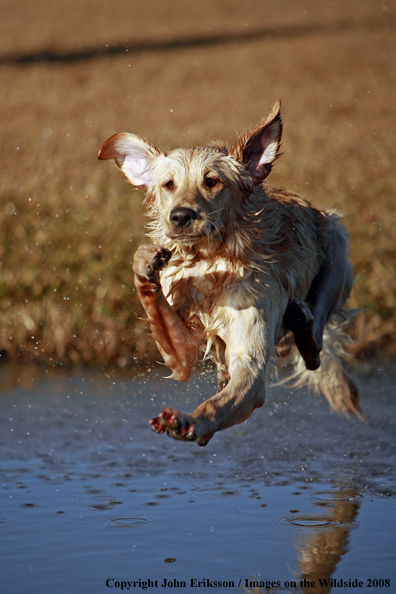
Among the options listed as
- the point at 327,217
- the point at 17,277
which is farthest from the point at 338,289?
the point at 17,277

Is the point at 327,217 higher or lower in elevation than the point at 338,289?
higher

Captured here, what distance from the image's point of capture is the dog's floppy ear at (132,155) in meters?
3.89

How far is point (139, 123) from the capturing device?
14.3 metres

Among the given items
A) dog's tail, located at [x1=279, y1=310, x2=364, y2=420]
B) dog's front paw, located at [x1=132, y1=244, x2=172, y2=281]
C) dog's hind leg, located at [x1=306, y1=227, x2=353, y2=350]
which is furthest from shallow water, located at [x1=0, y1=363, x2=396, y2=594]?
dog's front paw, located at [x1=132, y1=244, x2=172, y2=281]

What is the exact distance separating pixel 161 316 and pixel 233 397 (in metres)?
0.57

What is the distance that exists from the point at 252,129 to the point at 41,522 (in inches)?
82.4

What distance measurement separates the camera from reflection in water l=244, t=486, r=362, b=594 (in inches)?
128

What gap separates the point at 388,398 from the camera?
5961 mm

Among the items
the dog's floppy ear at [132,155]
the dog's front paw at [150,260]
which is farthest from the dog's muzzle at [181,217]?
the dog's floppy ear at [132,155]

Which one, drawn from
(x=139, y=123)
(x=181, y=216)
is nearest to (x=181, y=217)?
(x=181, y=216)

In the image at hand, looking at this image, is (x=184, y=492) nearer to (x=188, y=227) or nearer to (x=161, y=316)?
(x=161, y=316)

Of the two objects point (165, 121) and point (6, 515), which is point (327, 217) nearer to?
point (6, 515)

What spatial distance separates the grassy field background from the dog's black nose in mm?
3320

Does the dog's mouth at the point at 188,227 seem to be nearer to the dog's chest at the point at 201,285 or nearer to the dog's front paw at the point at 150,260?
the dog's front paw at the point at 150,260
